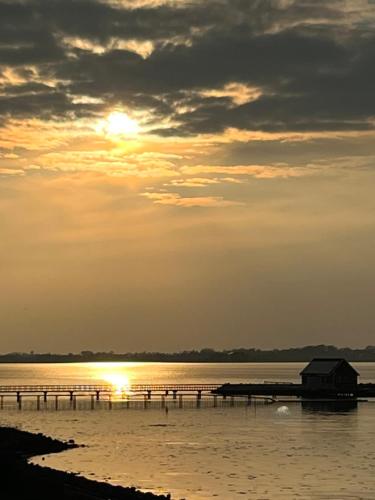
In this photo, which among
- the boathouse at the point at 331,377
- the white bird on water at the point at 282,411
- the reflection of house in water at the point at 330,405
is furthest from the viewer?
the boathouse at the point at 331,377

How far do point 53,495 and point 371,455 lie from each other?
3783cm

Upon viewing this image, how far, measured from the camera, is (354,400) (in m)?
151

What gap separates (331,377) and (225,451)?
7208 cm

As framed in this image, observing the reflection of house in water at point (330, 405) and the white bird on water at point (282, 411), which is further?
the reflection of house in water at point (330, 405)

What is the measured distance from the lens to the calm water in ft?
204

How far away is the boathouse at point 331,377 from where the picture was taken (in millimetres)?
151500

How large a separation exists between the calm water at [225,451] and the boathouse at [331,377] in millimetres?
20275

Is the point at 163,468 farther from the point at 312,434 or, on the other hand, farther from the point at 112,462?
the point at 312,434

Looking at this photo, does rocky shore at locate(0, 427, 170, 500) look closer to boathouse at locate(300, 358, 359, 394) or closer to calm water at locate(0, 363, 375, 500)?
calm water at locate(0, 363, 375, 500)

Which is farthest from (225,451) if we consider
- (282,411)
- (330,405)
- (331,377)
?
(331,377)

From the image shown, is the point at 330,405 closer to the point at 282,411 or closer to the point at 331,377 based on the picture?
the point at 331,377

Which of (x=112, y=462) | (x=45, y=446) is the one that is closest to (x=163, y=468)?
(x=112, y=462)

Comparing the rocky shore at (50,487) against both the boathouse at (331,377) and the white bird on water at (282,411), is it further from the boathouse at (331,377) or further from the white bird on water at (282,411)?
the boathouse at (331,377)

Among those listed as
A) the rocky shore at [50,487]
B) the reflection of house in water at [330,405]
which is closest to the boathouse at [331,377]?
the reflection of house in water at [330,405]
